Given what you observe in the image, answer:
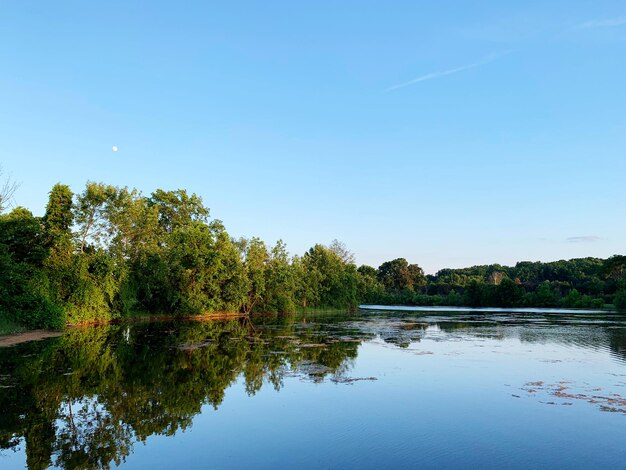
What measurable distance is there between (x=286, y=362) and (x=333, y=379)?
12.8 feet

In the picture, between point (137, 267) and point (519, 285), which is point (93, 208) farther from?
point (519, 285)

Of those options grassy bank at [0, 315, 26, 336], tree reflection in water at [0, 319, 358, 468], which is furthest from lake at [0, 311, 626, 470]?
grassy bank at [0, 315, 26, 336]

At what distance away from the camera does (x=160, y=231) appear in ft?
202

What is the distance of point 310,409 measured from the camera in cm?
1192

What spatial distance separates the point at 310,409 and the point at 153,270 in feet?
140

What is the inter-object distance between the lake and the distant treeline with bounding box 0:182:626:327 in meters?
14.4

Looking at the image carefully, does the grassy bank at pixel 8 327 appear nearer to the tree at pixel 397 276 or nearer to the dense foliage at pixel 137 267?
the dense foliage at pixel 137 267

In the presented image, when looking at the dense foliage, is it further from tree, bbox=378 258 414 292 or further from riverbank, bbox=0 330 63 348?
tree, bbox=378 258 414 292

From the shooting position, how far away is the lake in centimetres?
855

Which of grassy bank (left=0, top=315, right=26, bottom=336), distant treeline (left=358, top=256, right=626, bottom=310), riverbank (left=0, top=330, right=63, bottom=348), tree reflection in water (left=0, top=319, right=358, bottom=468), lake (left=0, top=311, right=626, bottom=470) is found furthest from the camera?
distant treeline (left=358, top=256, right=626, bottom=310)

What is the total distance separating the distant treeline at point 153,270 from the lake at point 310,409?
1439 cm

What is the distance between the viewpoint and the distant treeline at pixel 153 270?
34.8 meters

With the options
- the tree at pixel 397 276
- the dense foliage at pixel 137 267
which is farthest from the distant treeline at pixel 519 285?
the dense foliage at pixel 137 267

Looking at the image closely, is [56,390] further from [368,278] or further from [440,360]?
[368,278]
